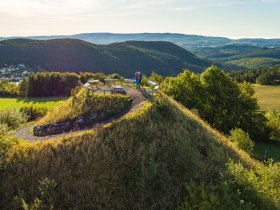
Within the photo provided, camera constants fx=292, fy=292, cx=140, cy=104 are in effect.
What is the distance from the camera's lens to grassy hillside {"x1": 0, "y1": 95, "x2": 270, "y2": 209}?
798 inches

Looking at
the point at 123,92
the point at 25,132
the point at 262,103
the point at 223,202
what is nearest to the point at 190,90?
the point at 123,92

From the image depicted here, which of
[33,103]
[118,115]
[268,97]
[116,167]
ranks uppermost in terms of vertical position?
[118,115]

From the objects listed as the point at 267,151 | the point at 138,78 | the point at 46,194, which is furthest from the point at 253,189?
the point at 267,151

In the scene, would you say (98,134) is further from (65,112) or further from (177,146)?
(65,112)

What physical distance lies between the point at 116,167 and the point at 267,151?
145 ft

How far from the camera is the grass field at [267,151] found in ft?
175

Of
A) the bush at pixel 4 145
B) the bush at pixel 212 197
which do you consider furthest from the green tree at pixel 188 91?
the bush at pixel 4 145

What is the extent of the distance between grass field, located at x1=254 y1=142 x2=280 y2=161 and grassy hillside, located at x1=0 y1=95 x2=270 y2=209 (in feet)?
106

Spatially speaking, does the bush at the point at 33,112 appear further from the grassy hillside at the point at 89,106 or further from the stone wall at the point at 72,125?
the stone wall at the point at 72,125

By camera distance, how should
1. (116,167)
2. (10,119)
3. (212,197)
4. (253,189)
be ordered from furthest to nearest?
(10,119) < (116,167) < (253,189) < (212,197)

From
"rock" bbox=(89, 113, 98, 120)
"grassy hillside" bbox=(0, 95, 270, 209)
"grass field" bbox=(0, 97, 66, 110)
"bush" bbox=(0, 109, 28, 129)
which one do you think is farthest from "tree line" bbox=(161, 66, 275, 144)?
"grass field" bbox=(0, 97, 66, 110)

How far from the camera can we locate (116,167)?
21.7m

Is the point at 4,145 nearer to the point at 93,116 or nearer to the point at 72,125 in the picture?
the point at 72,125

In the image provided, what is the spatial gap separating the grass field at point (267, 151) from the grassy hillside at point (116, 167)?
32.4 metres
